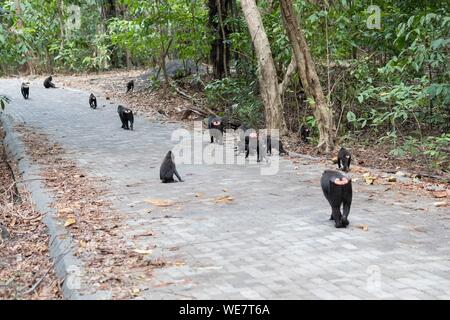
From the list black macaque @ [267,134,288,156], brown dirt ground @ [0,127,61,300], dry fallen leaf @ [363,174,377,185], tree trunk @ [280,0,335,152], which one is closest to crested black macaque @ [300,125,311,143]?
tree trunk @ [280,0,335,152]

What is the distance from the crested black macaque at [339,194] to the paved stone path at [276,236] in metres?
0.17

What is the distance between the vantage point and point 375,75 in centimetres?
1533

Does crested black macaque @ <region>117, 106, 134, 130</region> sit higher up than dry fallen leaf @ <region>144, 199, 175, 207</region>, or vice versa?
crested black macaque @ <region>117, 106, 134, 130</region>

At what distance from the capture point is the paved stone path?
5.09m

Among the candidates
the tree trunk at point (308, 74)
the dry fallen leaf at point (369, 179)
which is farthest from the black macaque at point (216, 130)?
the dry fallen leaf at point (369, 179)

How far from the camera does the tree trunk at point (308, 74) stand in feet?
40.4

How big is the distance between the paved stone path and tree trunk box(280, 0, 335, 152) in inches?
45.7

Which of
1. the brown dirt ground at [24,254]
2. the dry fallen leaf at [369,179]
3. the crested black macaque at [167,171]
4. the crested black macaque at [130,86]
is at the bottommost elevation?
the brown dirt ground at [24,254]

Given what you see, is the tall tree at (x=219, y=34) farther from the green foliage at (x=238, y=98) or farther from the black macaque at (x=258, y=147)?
the black macaque at (x=258, y=147)

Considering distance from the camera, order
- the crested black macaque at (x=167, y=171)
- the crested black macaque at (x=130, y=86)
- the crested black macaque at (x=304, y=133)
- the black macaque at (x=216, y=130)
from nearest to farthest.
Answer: the crested black macaque at (x=167, y=171)
the black macaque at (x=216, y=130)
the crested black macaque at (x=304, y=133)
the crested black macaque at (x=130, y=86)

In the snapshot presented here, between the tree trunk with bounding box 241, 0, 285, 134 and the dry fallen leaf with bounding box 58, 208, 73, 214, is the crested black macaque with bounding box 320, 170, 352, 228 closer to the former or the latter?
the dry fallen leaf with bounding box 58, 208, 73, 214

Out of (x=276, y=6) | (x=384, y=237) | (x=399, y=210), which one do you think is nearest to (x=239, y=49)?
(x=276, y=6)
